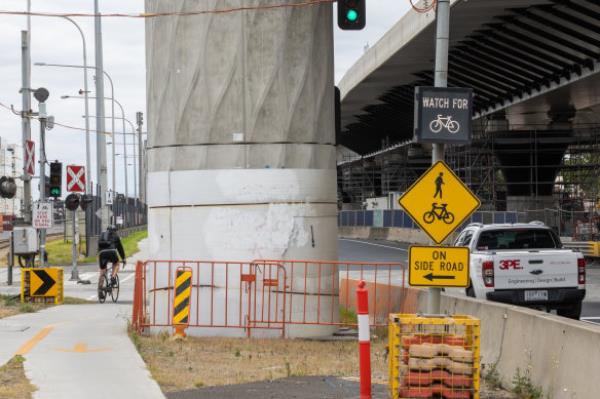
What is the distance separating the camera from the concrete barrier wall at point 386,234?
60250 millimetres

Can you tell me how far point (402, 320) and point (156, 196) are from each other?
322 inches

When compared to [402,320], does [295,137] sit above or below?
above

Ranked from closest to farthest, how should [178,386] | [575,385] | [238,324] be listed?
[575,385] → [178,386] → [238,324]

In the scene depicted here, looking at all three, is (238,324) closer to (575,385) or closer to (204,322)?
(204,322)

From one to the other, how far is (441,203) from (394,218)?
56.1m

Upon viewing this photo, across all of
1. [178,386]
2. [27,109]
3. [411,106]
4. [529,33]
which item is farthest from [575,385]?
[411,106]

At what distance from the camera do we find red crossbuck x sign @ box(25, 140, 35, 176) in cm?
2992

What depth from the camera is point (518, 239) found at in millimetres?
20156

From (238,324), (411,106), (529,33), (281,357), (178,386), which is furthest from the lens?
(411,106)

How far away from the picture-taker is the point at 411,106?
73125mm

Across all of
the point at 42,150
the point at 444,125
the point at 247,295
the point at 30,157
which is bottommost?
the point at 247,295

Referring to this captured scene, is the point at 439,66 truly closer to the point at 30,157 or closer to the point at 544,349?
the point at 544,349

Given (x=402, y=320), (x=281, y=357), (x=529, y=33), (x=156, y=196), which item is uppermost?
(x=529, y=33)

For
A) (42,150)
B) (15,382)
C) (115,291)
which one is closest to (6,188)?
(42,150)
